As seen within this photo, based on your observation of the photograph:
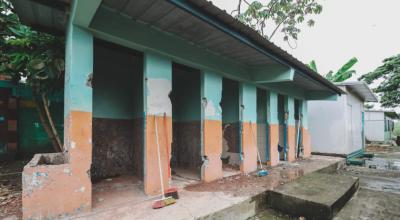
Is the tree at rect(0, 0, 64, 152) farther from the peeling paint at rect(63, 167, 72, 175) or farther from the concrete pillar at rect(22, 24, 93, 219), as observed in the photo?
the peeling paint at rect(63, 167, 72, 175)

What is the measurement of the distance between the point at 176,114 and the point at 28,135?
396 centimetres

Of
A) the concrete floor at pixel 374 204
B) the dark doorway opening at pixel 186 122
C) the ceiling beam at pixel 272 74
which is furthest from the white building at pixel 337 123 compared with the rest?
the dark doorway opening at pixel 186 122

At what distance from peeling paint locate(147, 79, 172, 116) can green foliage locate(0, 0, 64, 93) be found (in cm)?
200

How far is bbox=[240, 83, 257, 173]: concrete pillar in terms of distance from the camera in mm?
5270

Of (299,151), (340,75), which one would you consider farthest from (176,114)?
(340,75)

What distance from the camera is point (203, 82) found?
4.46 meters

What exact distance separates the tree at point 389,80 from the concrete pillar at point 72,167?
21.7 meters

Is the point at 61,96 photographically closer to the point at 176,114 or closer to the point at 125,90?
the point at 125,90

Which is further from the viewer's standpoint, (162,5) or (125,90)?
(125,90)

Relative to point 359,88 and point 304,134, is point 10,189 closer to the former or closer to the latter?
point 304,134

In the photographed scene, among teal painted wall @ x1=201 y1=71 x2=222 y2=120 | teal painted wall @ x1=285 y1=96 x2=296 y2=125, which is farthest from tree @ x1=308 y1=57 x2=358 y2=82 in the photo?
teal painted wall @ x1=201 y1=71 x2=222 y2=120

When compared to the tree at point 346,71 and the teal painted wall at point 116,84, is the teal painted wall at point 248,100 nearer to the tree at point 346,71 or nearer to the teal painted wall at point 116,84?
the teal painted wall at point 116,84

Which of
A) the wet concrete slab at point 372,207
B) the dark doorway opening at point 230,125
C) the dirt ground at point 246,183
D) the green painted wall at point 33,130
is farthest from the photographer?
the dark doorway opening at point 230,125

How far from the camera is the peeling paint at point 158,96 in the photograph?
11.4ft
